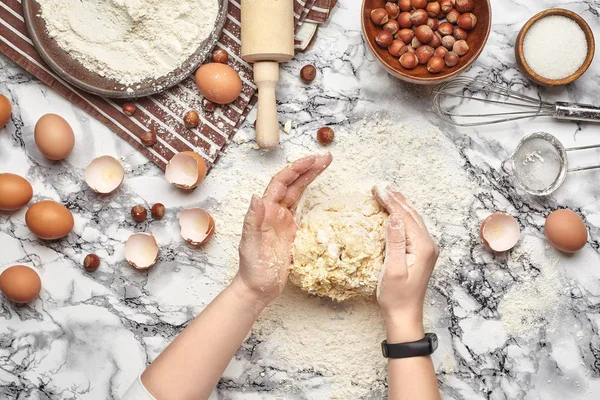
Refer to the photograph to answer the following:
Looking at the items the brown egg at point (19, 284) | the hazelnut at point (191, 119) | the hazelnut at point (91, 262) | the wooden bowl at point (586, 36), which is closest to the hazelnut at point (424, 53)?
the wooden bowl at point (586, 36)

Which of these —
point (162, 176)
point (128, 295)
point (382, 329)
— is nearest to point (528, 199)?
point (382, 329)

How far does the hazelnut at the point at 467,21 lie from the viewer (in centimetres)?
151

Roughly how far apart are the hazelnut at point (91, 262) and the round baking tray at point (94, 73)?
0.41 meters

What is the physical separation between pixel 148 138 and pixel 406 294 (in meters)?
0.75

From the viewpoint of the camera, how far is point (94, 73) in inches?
61.1

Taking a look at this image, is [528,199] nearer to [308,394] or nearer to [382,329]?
[382,329]

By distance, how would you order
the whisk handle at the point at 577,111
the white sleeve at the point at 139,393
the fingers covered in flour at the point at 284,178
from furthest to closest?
the whisk handle at the point at 577,111 → the fingers covered in flour at the point at 284,178 → the white sleeve at the point at 139,393

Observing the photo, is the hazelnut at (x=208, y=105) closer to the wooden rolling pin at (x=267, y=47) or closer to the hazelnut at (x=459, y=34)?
the wooden rolling pin at (x=267, y=47)

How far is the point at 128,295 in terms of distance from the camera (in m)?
1.61

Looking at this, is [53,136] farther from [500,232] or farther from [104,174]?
[500,232]

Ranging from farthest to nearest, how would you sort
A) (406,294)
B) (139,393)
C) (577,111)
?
(577,111) < (406,294) < (139,393)

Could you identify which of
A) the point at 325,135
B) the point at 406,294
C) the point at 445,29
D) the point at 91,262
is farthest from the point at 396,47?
the point at 91,262

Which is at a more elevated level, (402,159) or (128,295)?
(402,159)

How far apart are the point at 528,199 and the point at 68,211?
3.88 ft
